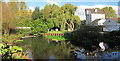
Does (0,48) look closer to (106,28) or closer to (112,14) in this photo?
(106,28)

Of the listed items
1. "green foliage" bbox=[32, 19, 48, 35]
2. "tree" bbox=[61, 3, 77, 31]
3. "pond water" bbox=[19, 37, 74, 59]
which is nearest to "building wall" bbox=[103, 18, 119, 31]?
"tree" bbox=[61, 3, 77, 31]

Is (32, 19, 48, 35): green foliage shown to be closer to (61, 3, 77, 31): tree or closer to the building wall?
(61, 3, 77, 31): tree

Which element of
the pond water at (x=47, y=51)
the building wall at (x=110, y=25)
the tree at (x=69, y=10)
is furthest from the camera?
the building wall at (x=110, y=25)

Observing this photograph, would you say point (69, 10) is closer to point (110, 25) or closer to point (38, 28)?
point (38, 28)

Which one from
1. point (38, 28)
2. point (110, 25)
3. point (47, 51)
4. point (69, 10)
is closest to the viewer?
point (47, 51)

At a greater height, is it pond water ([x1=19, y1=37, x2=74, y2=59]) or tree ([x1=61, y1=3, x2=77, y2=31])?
tree ([x1=61, y1=3, x2=77, y2=31])

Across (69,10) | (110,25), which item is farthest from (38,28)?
(110,25)

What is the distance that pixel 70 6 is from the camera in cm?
2238

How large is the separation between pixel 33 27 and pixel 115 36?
1469cm

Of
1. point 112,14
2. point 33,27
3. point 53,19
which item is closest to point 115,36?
point 53,19

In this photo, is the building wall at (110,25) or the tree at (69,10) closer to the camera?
the tree at (69,10)

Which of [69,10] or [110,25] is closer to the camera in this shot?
[69,10]

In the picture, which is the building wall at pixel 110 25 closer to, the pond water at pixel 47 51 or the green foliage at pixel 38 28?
the green foliage at pixel 38 28

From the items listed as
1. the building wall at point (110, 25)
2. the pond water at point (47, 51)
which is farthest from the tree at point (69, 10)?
the pond water at point (47, 51)
